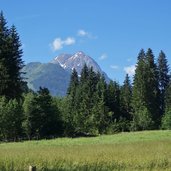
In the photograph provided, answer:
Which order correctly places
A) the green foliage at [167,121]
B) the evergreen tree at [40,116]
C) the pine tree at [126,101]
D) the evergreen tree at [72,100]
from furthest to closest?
1. the pine tree at [126,101]
2. the evergreen tree at [72,100]
3. the green foliage at [167,121]
4. the evergreen tree at [40,116]

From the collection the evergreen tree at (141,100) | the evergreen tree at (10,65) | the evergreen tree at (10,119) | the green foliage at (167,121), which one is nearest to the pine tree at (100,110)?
the evergreen tree at (141,100)

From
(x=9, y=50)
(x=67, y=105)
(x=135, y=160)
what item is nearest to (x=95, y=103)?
(x=67, y=105)

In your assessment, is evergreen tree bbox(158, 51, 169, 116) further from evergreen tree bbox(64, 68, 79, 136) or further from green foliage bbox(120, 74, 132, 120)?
evergreen tree bbox(64, 68, 79, 136)

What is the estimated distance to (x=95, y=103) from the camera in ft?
294

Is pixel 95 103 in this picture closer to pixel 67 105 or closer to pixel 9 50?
pixel 67 105

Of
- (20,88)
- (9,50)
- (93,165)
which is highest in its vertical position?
(9,50)

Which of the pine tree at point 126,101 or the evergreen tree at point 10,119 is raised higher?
the pine tree at point 126,101

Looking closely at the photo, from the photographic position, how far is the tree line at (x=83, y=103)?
52094 millimetres

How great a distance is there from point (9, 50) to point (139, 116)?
3203cm

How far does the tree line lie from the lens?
5209cm

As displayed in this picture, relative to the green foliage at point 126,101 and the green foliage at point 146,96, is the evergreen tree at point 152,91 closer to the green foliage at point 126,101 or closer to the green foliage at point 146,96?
the green foliage at point 146,96

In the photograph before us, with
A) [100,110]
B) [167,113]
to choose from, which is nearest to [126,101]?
[100,110]

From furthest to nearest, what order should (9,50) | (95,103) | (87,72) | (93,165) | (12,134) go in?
(87,72) < (95,103) < (9,50) < (12,134) < (93,165)

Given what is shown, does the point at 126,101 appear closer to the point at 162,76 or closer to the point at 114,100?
the point at 114,100
